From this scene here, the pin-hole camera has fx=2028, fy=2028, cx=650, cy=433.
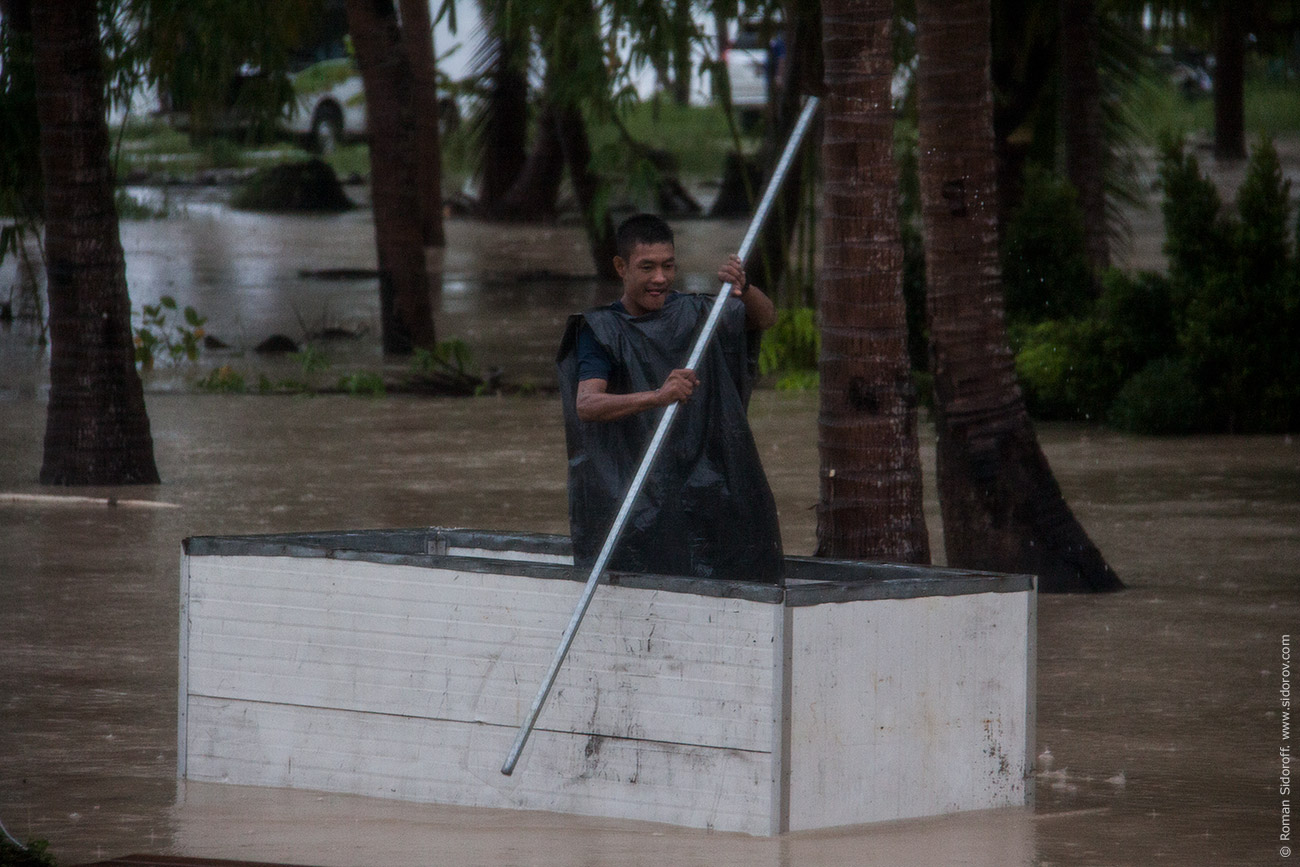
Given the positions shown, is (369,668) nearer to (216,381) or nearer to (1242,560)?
(1242,560)

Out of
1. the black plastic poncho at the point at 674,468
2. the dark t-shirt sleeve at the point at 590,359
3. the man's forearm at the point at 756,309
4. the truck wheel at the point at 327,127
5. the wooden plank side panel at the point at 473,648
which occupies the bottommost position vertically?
the wooden plank side panel at the point at 473,648

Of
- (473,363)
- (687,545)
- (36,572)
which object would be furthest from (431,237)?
(687,545)

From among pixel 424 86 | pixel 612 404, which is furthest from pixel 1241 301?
pixel 424 86

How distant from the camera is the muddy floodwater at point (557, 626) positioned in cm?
482

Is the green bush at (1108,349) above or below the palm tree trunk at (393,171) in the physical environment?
below

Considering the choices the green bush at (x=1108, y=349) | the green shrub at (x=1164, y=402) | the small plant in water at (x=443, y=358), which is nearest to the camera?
the green shrub at (x=1164, y=402)

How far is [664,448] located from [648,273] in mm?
460

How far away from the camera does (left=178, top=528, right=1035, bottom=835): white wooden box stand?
4.74 meters

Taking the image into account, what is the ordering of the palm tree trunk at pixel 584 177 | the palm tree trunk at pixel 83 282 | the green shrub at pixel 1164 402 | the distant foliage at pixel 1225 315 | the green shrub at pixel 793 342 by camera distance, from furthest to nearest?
the palm tree trunk at pixel 584 177 < the green shrub at pixel 793 342 < the green shrub at pixel 1164 402 < the distant foliage at pixel 1225 315 < the palm tree trunk at pixel 83 282

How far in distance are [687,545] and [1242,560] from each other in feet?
14.8

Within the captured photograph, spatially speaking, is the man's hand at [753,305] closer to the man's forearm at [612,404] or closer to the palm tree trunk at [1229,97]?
the man's forearm at [612,404]

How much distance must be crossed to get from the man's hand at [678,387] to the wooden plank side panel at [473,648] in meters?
0.49

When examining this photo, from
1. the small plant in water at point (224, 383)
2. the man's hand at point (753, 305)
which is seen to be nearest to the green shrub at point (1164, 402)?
the small plant in water at point (224, 383)

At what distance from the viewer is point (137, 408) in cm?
1116
